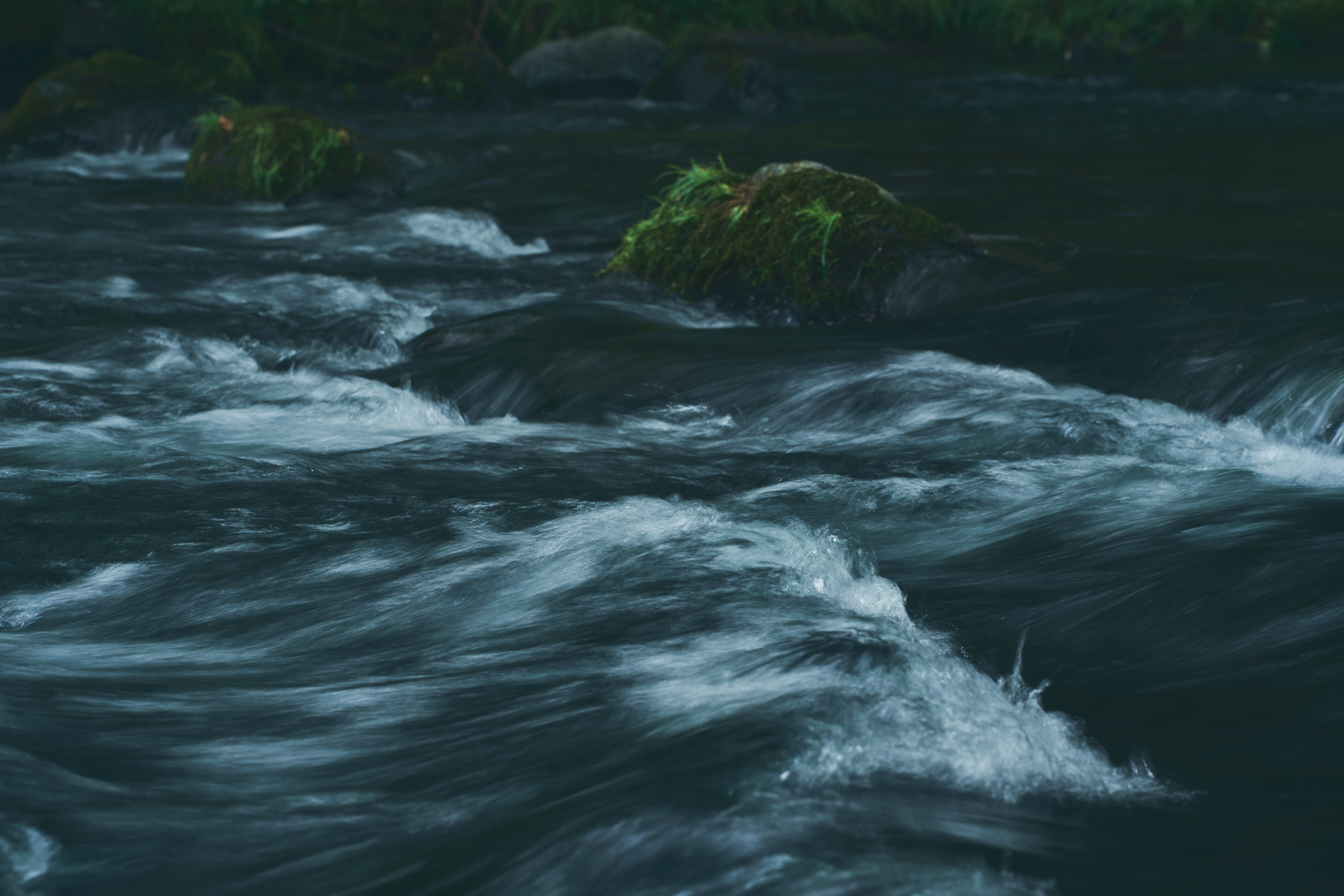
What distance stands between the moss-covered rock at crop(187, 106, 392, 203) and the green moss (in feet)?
10.5

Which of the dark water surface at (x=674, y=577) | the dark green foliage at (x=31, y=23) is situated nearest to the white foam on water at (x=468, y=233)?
the dark water surface at (x=674, y=577)

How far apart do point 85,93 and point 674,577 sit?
1180 cm

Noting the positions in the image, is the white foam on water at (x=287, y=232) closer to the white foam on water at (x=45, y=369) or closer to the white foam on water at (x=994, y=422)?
the white foam on water at (x=45, y=369)

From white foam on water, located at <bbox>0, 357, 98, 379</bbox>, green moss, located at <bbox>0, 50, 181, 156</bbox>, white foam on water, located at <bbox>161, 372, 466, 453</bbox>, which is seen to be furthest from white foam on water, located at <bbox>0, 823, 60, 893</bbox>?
green moss, located at <bbox>0, 50, 181, 156</bbox>

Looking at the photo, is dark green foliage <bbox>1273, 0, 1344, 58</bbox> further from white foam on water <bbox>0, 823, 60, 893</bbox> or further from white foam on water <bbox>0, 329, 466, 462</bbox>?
white foam on water <bbox>0, 823, 60, 893</bbox>

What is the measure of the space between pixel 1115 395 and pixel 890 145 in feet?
23.1

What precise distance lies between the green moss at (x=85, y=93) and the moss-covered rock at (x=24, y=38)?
2.30 ft

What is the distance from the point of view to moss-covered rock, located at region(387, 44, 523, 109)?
1495 centimetres

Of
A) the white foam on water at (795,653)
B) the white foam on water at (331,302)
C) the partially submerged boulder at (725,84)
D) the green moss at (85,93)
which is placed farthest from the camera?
the partially submerged boulder at (725,84)

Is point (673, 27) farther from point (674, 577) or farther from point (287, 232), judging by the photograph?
point (674, 577)

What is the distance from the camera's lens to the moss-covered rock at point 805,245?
6379 millimetres

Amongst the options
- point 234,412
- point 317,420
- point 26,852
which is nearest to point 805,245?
point 317,420

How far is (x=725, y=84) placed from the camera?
14.8 metres

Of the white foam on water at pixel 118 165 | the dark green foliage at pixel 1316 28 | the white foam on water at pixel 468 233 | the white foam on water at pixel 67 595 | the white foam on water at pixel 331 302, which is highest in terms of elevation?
the dark green foliage at pixel 1316 28
